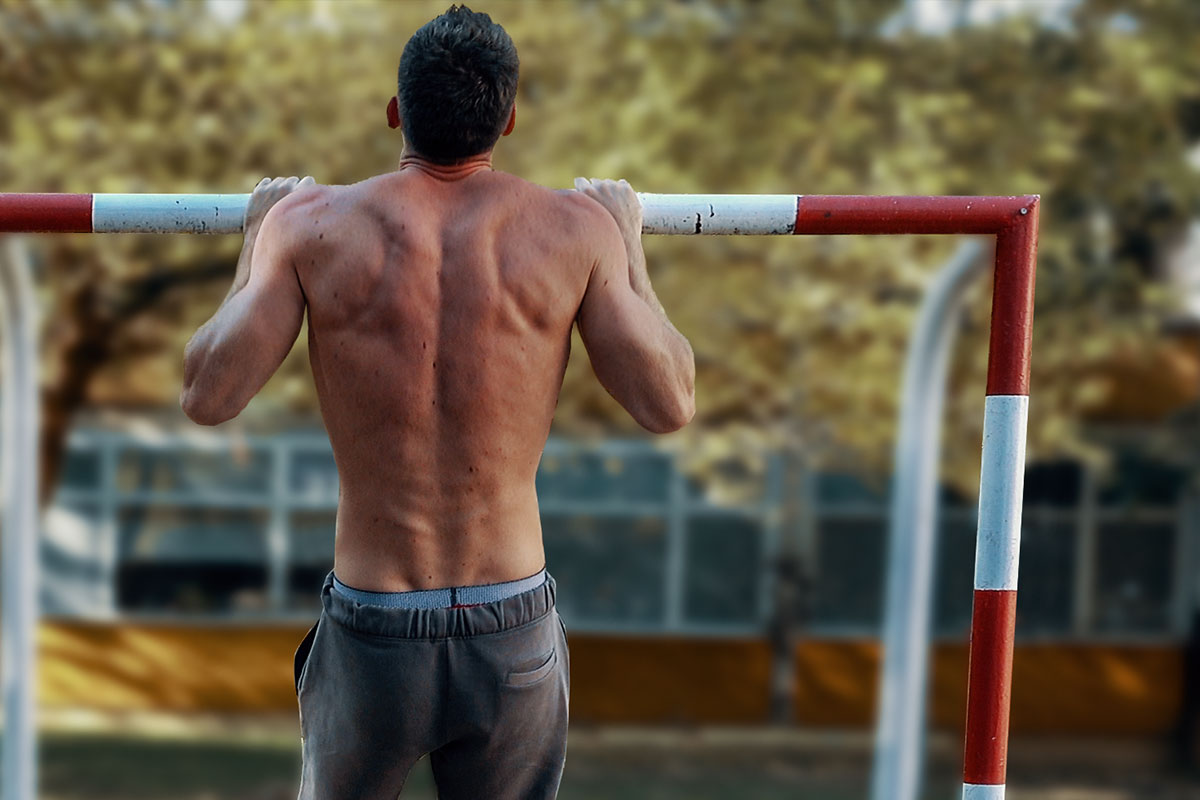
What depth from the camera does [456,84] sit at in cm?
199

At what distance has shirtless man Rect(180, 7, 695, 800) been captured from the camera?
78.5 inches

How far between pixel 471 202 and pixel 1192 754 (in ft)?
43.8

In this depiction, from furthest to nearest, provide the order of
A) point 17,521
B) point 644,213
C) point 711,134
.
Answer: point 711,134 → point 17,521 → point 644,213

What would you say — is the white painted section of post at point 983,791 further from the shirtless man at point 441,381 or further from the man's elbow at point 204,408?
the man's elbow at point 204,408

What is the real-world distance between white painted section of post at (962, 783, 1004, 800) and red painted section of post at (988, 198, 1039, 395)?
70cm

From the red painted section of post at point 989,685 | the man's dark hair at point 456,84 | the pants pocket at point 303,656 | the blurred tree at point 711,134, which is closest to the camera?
the man's dark hair at point 456,84

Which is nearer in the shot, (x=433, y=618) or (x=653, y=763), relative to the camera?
(x=433, y=618)

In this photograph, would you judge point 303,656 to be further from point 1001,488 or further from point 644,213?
point 1001,488

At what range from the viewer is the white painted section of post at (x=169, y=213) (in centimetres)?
237

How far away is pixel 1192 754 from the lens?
44.0ft

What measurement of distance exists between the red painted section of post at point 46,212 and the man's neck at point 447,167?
0.73m

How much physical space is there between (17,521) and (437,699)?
3187mm

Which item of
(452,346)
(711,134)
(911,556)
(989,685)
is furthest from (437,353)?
(711,134)

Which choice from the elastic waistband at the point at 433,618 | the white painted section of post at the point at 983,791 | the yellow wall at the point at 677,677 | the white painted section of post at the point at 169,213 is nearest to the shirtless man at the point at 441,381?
the elastic waistband at the point at 433,618
